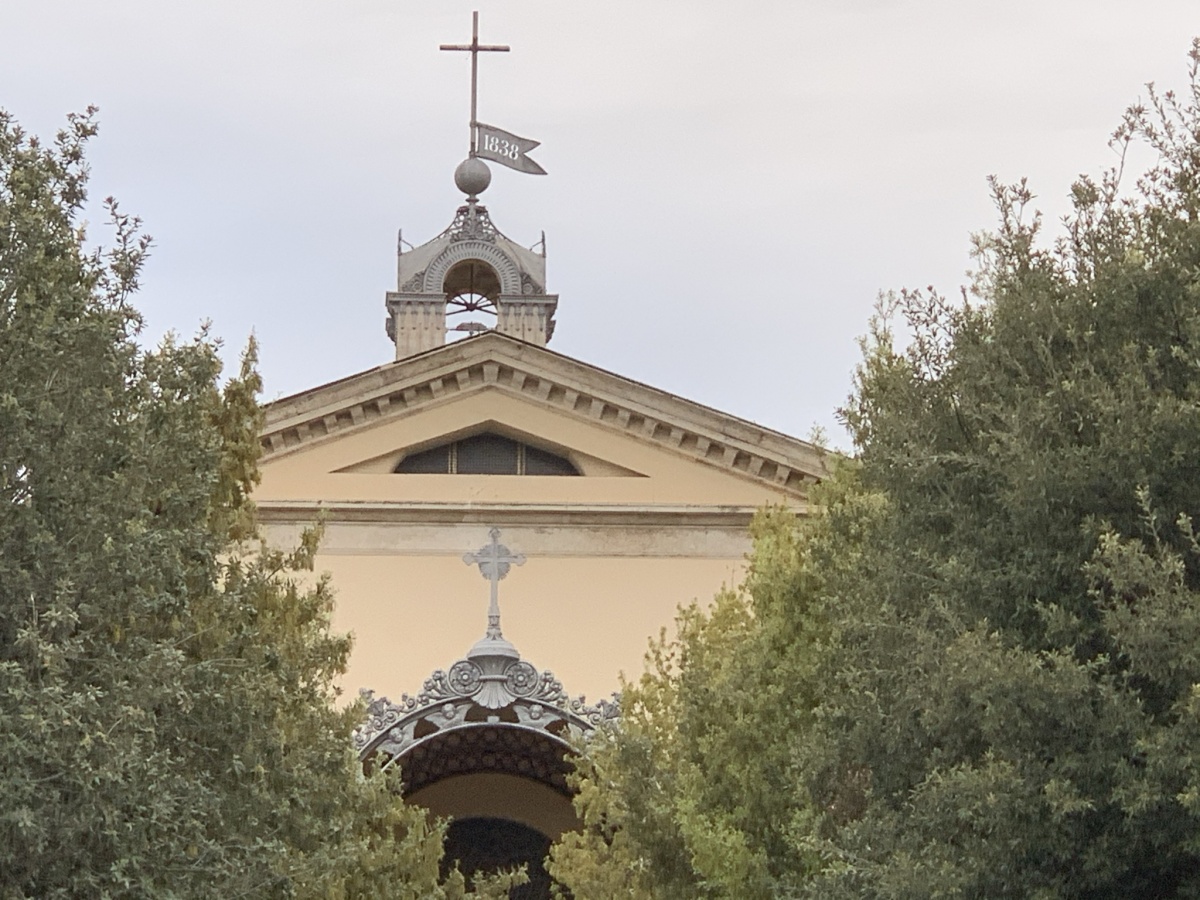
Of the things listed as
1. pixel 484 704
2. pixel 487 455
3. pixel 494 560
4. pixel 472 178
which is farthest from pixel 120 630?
pixel 472 178

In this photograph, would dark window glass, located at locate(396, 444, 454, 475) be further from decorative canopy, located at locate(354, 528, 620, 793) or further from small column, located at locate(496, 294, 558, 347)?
small column, located at locate(496, 294, 558, 347)

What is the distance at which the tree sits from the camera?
13609mm

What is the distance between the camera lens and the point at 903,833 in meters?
14.5

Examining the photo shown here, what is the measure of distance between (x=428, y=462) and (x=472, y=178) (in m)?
9.20

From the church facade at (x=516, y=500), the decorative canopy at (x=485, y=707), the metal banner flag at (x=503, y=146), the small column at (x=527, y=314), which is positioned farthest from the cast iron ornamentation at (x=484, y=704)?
the metal banner flag at (x=503, y=146)

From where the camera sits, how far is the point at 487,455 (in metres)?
32.4

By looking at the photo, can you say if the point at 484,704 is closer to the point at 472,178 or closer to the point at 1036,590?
the point at 1036,590

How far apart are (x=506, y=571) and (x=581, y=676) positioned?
3.19 meters

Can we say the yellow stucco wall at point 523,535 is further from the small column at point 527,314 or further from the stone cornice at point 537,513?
the small column at point 527,314

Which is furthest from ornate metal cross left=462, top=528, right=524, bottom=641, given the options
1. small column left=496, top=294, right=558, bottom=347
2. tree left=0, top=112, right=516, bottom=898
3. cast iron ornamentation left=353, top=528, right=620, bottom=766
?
tree left=0, top=112, right=516, bottom=898

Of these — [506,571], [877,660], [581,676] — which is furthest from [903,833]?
[581,676]

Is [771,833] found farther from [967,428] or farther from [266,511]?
[266,511]

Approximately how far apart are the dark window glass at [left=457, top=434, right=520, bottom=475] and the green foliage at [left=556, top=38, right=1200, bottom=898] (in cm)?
1560

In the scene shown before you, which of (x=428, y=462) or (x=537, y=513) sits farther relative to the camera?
(x=428, y=462)
